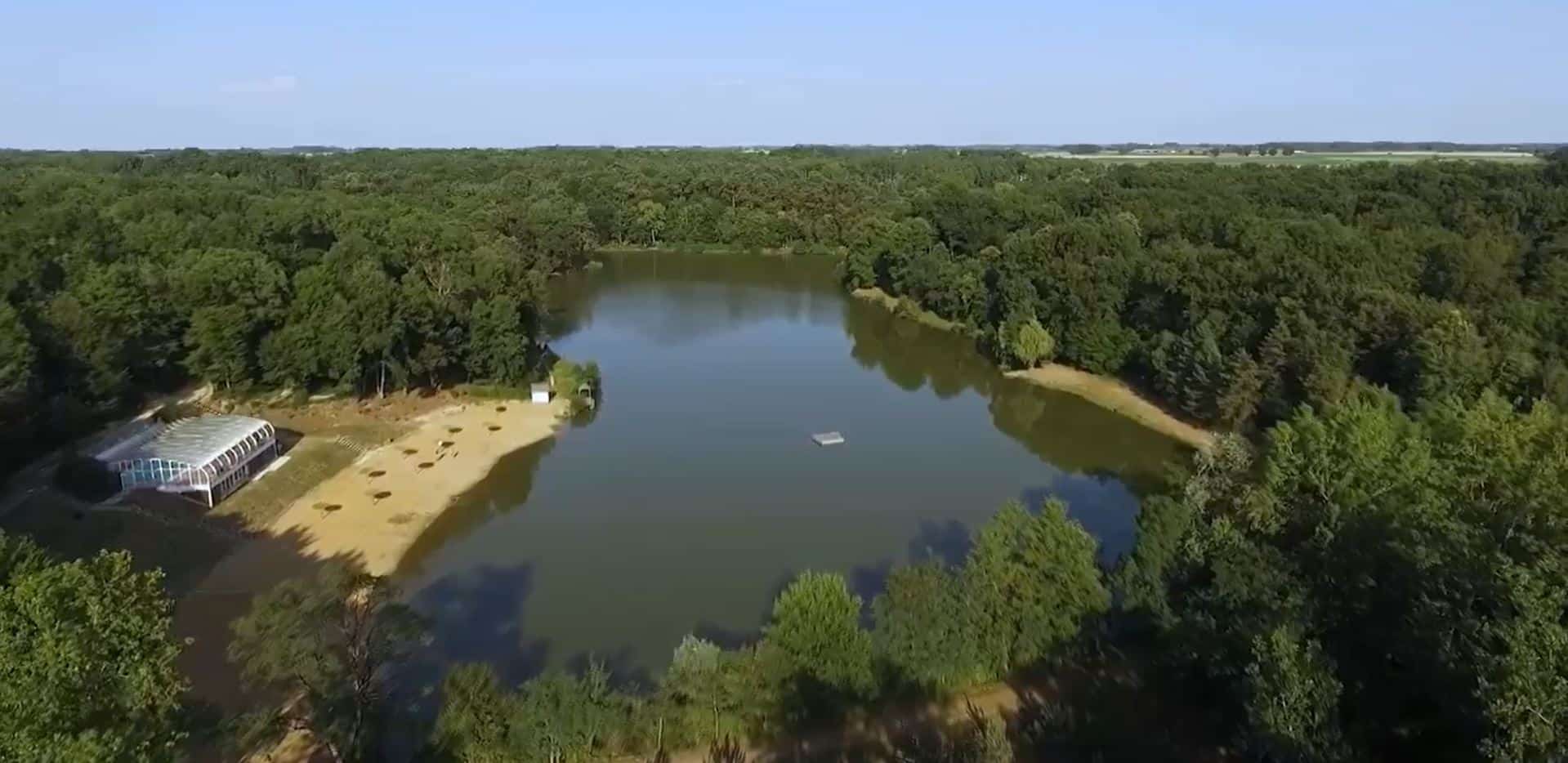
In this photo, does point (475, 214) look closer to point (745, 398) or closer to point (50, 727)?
point (745, 398)

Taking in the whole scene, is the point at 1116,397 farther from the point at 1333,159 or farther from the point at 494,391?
the point at 1333,159

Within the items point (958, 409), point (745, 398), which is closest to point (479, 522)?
point (745, 398)

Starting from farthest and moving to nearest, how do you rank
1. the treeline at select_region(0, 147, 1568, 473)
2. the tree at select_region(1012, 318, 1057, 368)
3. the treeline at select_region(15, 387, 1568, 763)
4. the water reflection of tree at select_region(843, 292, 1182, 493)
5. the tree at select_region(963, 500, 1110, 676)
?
the tree at select_region(1012, 318, 1057, 368), the water reflection of tree at select_region(843, 292, 1182, 493), the treeline at select_region(0, 147, 1568, 473), the tree at select_region(963, 500, 1110, 676), the treeline at select_region(15, 387, 1568, 763)

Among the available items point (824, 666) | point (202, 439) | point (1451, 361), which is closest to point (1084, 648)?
point (824, 666)

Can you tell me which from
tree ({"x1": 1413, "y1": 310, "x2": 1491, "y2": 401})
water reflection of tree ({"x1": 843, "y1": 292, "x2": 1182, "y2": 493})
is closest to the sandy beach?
water reflection of tree ({"x1": 843, "y1": 292, "x2": 1182, "y2": 493})

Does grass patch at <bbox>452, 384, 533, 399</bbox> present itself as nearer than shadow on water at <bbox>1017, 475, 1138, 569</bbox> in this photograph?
No

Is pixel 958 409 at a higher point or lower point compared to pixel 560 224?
lower

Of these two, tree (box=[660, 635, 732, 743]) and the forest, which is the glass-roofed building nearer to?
the forest
